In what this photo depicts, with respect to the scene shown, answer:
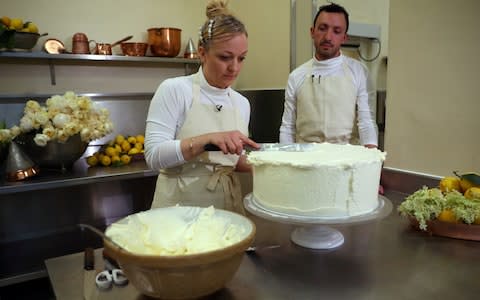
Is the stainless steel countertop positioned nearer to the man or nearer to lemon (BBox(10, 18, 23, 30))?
the man

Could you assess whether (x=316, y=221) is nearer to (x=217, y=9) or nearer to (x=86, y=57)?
(x=217, y=9)

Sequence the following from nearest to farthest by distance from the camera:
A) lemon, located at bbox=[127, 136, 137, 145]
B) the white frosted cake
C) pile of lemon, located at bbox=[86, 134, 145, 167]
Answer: the white frosted cake, pile of lemon, located at bbox=[86, 134, 145, 167], lemon, located at bbox=[127, 136, 137, 145]

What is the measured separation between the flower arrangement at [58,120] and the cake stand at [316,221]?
4.42 ft

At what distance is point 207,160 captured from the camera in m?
1.31

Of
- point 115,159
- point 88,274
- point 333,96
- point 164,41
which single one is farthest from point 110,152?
point 88,274

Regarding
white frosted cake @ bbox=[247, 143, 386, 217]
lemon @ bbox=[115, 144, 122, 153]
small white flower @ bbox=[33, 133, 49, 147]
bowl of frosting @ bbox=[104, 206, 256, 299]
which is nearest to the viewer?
bowl of frosting @ bbox=[104, 206, 256, 299]

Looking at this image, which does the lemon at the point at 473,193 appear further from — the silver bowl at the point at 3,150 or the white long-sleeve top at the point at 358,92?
the silver bowl at the point at 3,150

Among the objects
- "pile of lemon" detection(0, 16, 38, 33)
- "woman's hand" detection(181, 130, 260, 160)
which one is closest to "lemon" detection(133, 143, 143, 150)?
"pile of lemon" detection(0, 16, 38, 33)

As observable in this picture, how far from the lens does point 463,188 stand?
112 cm

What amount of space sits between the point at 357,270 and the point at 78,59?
7.34 feet

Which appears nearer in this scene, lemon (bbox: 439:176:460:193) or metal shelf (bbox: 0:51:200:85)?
lemon (bbox: 439:176:460:193)

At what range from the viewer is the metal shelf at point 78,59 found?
2.24 metres

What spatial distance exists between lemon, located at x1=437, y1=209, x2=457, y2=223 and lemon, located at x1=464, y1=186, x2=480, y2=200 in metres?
0.07

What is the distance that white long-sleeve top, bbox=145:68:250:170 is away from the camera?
1.17 meters
